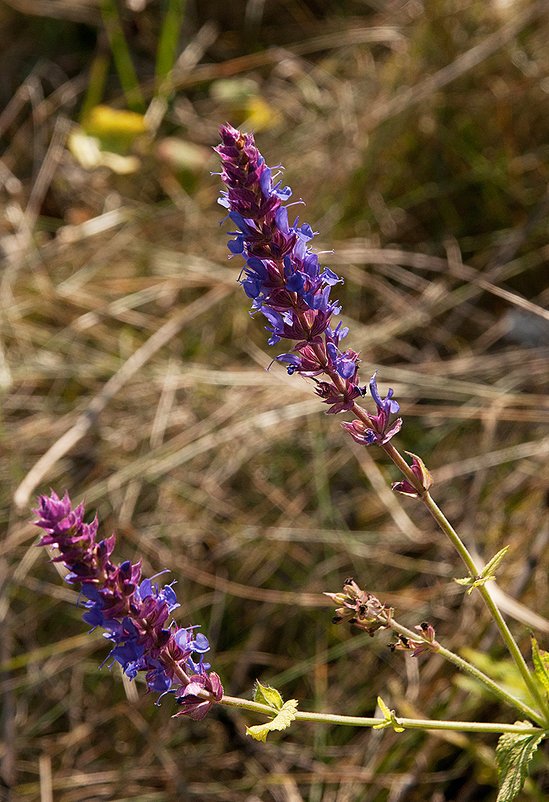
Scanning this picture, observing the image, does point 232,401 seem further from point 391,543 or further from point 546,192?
point 546,192

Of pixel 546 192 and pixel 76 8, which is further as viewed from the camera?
pixel 76 8

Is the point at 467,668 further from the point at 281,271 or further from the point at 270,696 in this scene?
the point at 281,271

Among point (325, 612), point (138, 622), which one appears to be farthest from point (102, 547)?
point (325, 612)

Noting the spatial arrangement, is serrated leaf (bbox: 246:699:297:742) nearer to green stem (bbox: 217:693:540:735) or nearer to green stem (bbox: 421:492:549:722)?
green stem (bbox: 217:693:540:735)

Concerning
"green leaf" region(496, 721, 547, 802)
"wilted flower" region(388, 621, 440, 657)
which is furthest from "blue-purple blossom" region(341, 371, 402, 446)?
"green leaf" region(496, 721, 547, 802)

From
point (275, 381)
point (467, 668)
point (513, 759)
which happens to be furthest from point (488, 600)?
point (275, 381)
